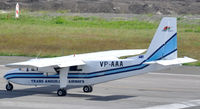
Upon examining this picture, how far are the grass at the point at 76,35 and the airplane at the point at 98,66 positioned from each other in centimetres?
1539

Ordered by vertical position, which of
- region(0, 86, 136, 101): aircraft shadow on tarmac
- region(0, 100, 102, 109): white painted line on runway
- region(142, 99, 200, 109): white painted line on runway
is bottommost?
region(142, 99, 200, 109): white painted line on runway

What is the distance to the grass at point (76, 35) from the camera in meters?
44.8

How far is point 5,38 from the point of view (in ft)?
165

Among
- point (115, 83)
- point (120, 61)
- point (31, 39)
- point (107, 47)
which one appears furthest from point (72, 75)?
point (31, 39)

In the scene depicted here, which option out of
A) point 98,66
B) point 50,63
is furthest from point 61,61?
point 98,66

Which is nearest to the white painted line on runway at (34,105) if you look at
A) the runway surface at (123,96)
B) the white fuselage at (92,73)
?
the runway surface at (123,96)

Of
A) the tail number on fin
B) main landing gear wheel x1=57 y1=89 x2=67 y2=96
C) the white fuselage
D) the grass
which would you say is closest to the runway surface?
main landing gear wheel x1=57 y1=89 x2=67 y2=96

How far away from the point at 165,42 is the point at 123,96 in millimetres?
3424

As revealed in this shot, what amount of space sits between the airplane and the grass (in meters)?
15.4

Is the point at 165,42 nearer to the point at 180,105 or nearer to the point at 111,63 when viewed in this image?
the point at 111,63

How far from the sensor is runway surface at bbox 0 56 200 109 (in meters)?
23.0

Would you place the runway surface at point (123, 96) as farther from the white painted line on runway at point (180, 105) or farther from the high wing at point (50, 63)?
the high wing at point (50, 63)

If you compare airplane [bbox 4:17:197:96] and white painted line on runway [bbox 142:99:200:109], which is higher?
airplane [bbox 4:17:197:96]

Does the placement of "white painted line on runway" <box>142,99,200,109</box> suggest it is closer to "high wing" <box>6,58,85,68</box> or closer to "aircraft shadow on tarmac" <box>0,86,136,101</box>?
"aircraft shadow on tarmac" <box>0,86,136,101</box>
